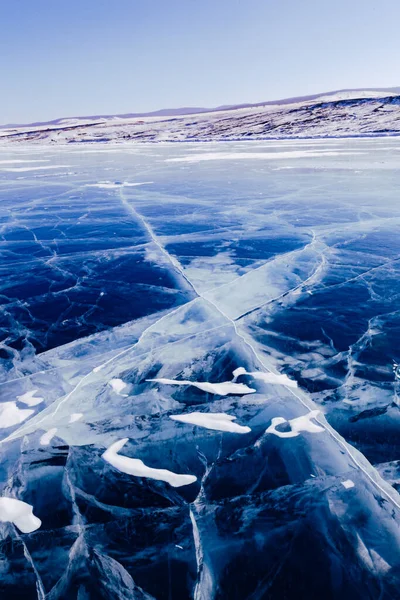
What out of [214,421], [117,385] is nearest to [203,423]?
[214,421]

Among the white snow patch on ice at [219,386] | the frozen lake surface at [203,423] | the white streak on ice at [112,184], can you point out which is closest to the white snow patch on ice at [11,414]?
the frozen lake surface at [203,423]

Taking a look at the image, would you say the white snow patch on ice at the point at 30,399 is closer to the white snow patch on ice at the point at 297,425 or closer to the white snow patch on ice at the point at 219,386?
the white snow patch on ice at the point at 219,386

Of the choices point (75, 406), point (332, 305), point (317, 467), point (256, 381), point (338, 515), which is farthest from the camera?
point (332, 305)

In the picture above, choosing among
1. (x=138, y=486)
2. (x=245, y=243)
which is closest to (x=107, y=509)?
(x=138, y=486)

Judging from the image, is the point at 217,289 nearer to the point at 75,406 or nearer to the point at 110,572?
the point at 75,406

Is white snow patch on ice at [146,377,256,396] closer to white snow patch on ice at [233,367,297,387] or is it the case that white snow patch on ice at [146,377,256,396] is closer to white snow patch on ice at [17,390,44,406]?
white snow patch on ice at [233,367,297,387]

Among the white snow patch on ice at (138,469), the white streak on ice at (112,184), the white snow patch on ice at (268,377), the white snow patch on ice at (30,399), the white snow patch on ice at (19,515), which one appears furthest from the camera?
the white streak on ice at (112,184)
